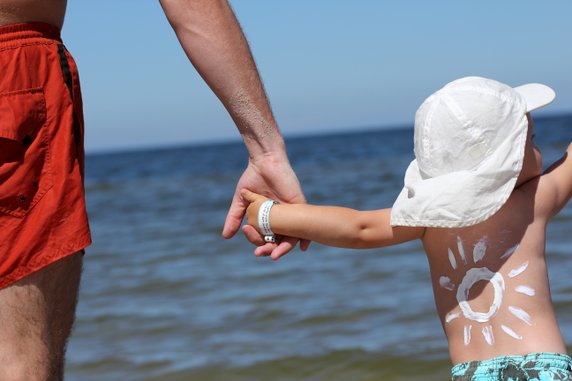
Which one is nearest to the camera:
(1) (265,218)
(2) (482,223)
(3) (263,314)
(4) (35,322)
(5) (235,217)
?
(4) (35,322)

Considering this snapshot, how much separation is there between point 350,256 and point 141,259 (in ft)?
7.54

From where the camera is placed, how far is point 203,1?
2.34 m

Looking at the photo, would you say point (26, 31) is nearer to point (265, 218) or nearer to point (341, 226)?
point (265, 218)

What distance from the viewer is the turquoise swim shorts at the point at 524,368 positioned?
2.31 metres

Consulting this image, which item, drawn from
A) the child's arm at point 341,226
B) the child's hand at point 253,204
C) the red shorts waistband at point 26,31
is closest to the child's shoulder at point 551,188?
the child's arm at point 341,226

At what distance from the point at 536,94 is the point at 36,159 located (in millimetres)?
1417

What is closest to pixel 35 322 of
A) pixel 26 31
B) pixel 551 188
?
pixel 26 31

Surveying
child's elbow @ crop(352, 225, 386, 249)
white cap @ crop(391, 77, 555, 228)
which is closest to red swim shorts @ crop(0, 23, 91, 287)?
child's elbow @ crop(352, 225, 386, 249)

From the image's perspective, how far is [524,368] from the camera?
2328 mm

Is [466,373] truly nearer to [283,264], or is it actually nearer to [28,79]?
[28,79]

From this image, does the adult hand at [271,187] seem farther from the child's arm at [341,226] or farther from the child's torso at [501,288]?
the child's torso at [501,288]

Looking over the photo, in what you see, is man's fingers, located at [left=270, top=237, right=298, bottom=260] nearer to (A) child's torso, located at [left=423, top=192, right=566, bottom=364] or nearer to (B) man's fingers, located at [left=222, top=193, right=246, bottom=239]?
(B) man's fingers, located at [left=222, top=193, right=246, bottom=239]

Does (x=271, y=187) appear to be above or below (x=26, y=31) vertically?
below

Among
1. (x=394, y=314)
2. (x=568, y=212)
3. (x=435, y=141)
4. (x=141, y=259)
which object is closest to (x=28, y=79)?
(x=435, y=141)
